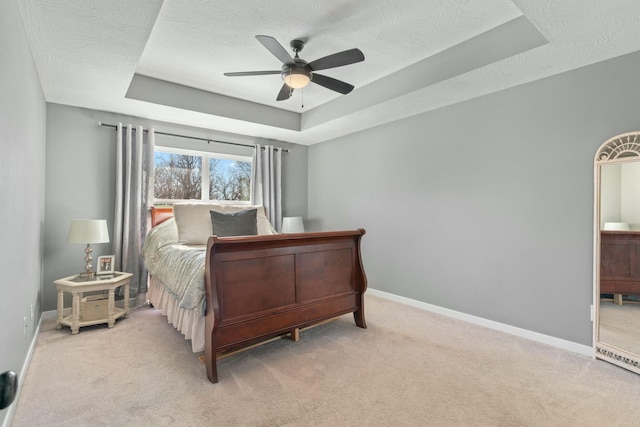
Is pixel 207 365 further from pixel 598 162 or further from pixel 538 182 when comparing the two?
pixel 598 162

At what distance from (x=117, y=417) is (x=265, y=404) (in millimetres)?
809

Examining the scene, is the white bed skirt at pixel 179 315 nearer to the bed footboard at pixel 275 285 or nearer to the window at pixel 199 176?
the bed footboard at pixel 275 285

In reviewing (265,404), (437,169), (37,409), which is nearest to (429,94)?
(437,169)

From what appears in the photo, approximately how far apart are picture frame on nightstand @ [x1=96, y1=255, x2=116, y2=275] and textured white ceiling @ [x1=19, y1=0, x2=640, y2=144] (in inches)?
66.4

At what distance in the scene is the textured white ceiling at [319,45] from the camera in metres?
2.02

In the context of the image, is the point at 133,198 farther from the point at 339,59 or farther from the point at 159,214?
the point at 339,59

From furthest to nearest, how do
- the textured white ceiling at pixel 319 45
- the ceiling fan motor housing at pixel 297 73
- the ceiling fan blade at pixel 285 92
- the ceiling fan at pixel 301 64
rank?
1. the ceiling fan blade at pixel 285 92
2. the ceiling fan motor housing at pixel 297 73
3. the ceiling fan at pixel 301 64
4. the textured white ceiling at pixel 319 45

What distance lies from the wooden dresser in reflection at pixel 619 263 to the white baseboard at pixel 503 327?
1.64 feet

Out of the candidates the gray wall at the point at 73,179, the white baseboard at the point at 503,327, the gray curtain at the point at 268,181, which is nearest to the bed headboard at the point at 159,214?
the gray wall at the point at 73,179

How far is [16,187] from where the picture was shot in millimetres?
1929

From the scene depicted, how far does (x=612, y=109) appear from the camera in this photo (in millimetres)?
2502

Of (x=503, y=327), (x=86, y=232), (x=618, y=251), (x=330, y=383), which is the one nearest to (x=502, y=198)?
(x=618, y=251)

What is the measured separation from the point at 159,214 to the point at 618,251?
457cm

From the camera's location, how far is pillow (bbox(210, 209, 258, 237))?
371 cm
